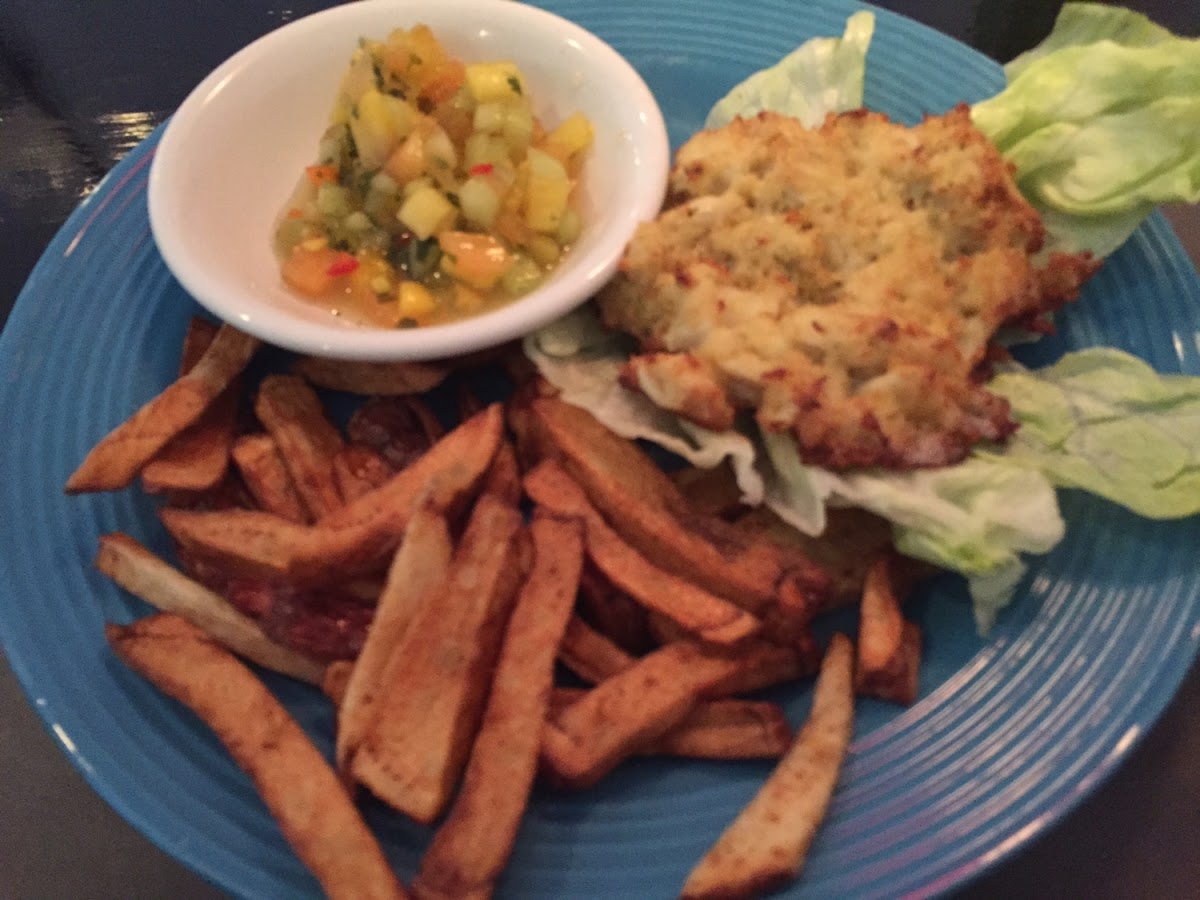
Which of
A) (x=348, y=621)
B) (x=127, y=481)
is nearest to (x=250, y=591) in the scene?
(x=348, y=621)

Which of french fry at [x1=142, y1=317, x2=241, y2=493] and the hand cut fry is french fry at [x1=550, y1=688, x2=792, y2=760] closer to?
the hand cut fry

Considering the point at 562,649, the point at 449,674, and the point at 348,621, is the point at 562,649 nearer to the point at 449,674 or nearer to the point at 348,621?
the point at 449,674

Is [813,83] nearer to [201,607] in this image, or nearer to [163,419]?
[163,419]

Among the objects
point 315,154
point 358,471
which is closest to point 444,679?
point 358,471

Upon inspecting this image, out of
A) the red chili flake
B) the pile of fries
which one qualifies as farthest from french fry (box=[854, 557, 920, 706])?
the red chili flake

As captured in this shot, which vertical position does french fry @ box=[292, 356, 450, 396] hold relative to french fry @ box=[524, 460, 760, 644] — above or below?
below

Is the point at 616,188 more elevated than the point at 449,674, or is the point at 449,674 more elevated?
the point at 616,188
